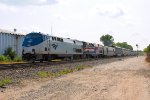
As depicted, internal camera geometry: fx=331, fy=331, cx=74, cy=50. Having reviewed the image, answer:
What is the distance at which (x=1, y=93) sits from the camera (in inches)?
495

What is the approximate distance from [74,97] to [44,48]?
22.4m

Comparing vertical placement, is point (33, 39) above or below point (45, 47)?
above

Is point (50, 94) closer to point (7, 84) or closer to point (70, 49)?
point (7, 84)

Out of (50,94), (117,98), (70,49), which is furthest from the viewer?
(70,49)

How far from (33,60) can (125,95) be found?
71.4ft

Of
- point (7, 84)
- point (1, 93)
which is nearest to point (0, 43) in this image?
point (7, 84)

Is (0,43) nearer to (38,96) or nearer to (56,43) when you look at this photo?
(56,43)

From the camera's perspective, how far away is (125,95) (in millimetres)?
12250

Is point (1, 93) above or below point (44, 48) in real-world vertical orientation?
below

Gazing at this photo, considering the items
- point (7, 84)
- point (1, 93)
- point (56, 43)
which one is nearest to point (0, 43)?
point (56, 43)

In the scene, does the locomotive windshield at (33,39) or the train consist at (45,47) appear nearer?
the train consist at (45,47)

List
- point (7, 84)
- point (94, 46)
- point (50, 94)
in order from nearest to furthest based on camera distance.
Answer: point (50, 94)
point (7, 84)
point (94, 46)

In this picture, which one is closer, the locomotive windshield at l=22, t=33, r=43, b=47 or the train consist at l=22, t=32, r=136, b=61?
the train consist at l=22, t=32, r=136, b=61

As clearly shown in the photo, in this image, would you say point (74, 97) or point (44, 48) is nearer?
point (74, 97)
